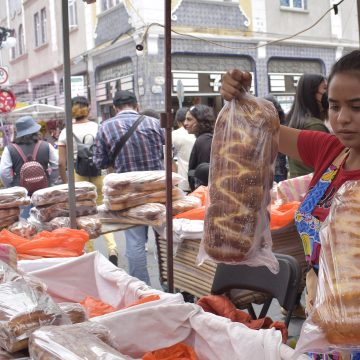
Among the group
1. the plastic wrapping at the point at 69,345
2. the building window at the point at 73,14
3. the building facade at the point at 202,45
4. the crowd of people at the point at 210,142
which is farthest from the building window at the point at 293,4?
the plastic wrapping at the point at 69,345

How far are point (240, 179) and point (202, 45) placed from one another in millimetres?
13045

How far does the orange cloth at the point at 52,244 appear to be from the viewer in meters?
2.40

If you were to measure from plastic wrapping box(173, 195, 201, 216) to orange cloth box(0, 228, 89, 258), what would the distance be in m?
0.93

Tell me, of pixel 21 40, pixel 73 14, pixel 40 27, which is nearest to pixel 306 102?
pixel 73 14

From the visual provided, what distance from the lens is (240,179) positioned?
1.45 meters

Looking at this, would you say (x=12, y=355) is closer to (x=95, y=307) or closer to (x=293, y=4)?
(x=95, y=307)

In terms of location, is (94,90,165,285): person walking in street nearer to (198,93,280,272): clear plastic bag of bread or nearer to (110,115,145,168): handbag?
(110,115,145,168): handbag

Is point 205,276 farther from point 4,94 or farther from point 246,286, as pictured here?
point 4,94

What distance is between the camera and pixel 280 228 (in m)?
2.88

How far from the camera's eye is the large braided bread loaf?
4.74 feet

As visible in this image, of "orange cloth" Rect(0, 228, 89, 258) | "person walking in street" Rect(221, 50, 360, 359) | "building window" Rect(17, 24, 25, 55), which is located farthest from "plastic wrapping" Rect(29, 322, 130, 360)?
"building window" Rect(17, 24, 25, 55)

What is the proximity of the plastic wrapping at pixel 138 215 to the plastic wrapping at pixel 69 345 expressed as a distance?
2018 mm

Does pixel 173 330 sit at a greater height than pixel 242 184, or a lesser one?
lesser

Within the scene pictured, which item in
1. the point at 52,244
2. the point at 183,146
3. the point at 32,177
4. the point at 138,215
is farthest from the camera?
the point at 183,146
